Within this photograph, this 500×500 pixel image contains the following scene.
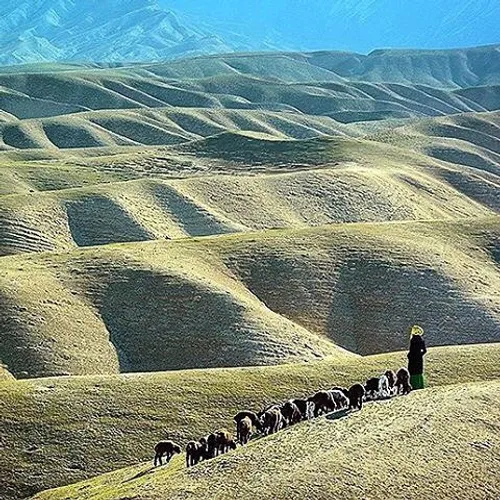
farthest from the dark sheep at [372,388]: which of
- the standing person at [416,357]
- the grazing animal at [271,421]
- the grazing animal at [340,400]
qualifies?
the grazing animal at [271,421]

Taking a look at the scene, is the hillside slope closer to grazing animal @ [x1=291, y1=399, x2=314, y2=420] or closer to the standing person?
the standing person

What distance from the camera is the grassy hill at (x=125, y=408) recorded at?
4100 centimetres

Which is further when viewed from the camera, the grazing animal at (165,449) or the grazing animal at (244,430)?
the grazing animal at (165,449)

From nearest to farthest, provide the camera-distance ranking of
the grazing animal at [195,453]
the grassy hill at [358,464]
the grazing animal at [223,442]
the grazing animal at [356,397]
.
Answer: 1. the grassy hill at [358,464]
2. the grazing animal at [195,453]
3. the grazing animal at [223,442]
4. the grazing animal at [356,397]

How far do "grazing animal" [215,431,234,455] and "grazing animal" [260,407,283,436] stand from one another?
2.09 metres

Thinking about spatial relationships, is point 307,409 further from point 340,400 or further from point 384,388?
point 384,388

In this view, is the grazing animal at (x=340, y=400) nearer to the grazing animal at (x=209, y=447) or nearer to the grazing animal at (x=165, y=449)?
the grazing animal at (x=209, y=447)

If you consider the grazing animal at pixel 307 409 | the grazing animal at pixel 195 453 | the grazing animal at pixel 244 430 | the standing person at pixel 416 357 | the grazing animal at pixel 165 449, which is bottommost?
the grazing animal at pixel 165 449

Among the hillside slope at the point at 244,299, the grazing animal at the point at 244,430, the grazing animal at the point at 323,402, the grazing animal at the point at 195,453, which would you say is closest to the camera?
the grazing animal at the point at 195,453

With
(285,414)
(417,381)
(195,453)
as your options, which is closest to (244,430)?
(285,414)

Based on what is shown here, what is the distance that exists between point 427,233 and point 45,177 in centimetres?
6508

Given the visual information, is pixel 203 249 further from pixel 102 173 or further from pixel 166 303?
pixel 102 173

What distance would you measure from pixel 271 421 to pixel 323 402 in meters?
2.57

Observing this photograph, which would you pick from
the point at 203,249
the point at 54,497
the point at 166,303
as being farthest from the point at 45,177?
the point at 54,497
